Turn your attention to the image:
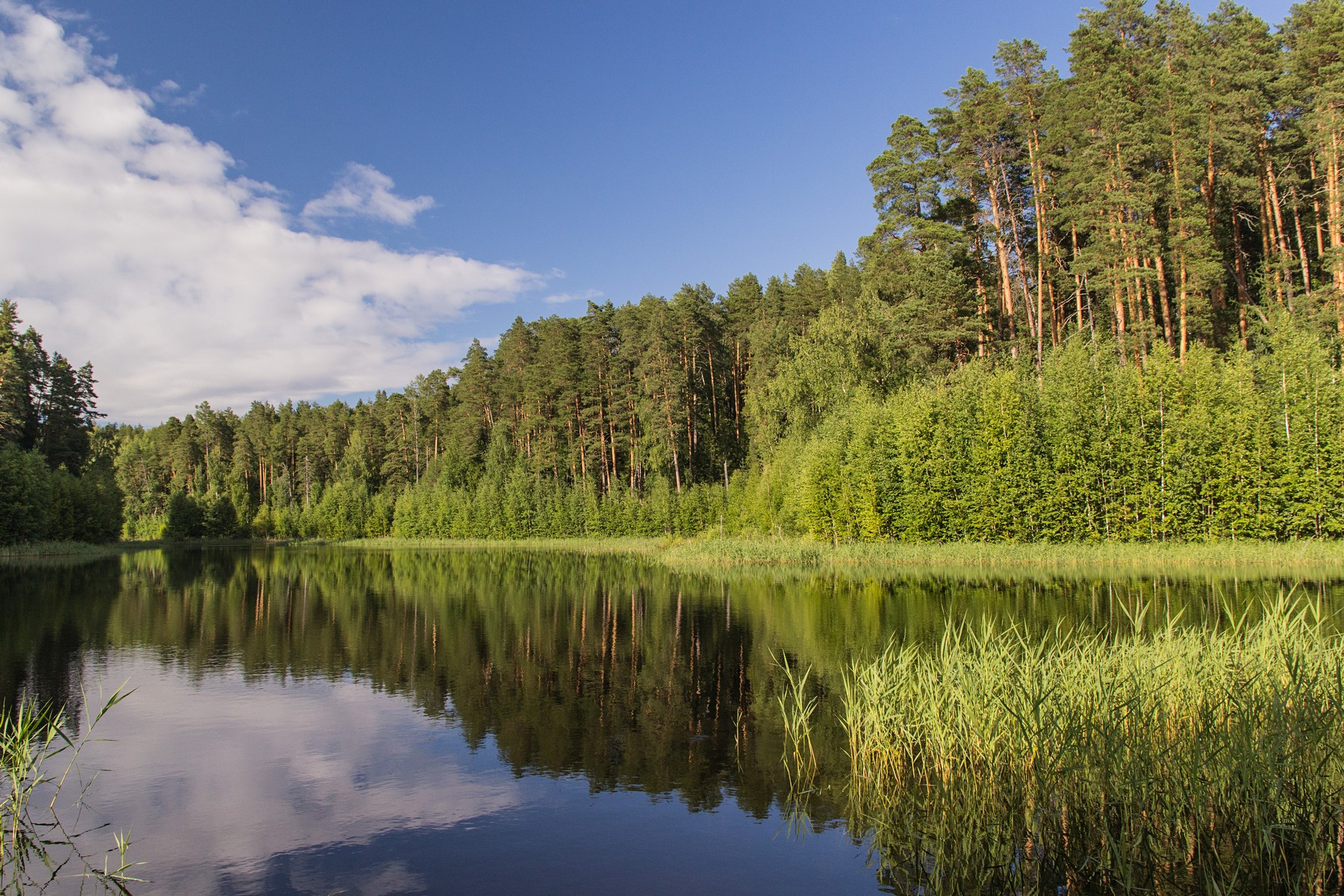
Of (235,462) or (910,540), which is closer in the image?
(910,540)

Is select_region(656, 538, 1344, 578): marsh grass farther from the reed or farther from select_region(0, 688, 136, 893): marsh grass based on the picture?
select_region(0, 688, 136, 893): marsh grass

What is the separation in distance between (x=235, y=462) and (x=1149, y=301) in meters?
103

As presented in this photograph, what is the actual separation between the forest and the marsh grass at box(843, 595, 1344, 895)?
28.8m

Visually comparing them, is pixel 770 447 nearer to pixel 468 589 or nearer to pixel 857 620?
pixel 468 589

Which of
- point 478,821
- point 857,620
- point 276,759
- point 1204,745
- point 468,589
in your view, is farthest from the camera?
point 468,589

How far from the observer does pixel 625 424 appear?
227 ft

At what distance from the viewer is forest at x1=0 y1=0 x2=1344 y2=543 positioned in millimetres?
33562

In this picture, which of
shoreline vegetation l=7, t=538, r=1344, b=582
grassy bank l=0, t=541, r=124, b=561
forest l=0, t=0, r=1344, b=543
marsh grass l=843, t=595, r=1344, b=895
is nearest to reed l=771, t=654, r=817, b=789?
marsh grass l=843, t=595, r=1344, b=895

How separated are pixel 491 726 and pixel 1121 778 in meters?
9.60

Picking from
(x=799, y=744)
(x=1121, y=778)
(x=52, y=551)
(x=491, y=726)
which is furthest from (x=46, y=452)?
(x=1121, y=778)

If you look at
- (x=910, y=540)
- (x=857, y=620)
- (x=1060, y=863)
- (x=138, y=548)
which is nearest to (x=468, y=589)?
(x=857, y=620)

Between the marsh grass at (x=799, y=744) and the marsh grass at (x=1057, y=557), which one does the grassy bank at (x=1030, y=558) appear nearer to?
the marsh grass at (x=1057, y=557)

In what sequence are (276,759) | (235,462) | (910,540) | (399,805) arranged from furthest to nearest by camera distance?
(235,462) < (910,540) < (276,759) < (399,805)

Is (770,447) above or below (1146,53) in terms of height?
below
